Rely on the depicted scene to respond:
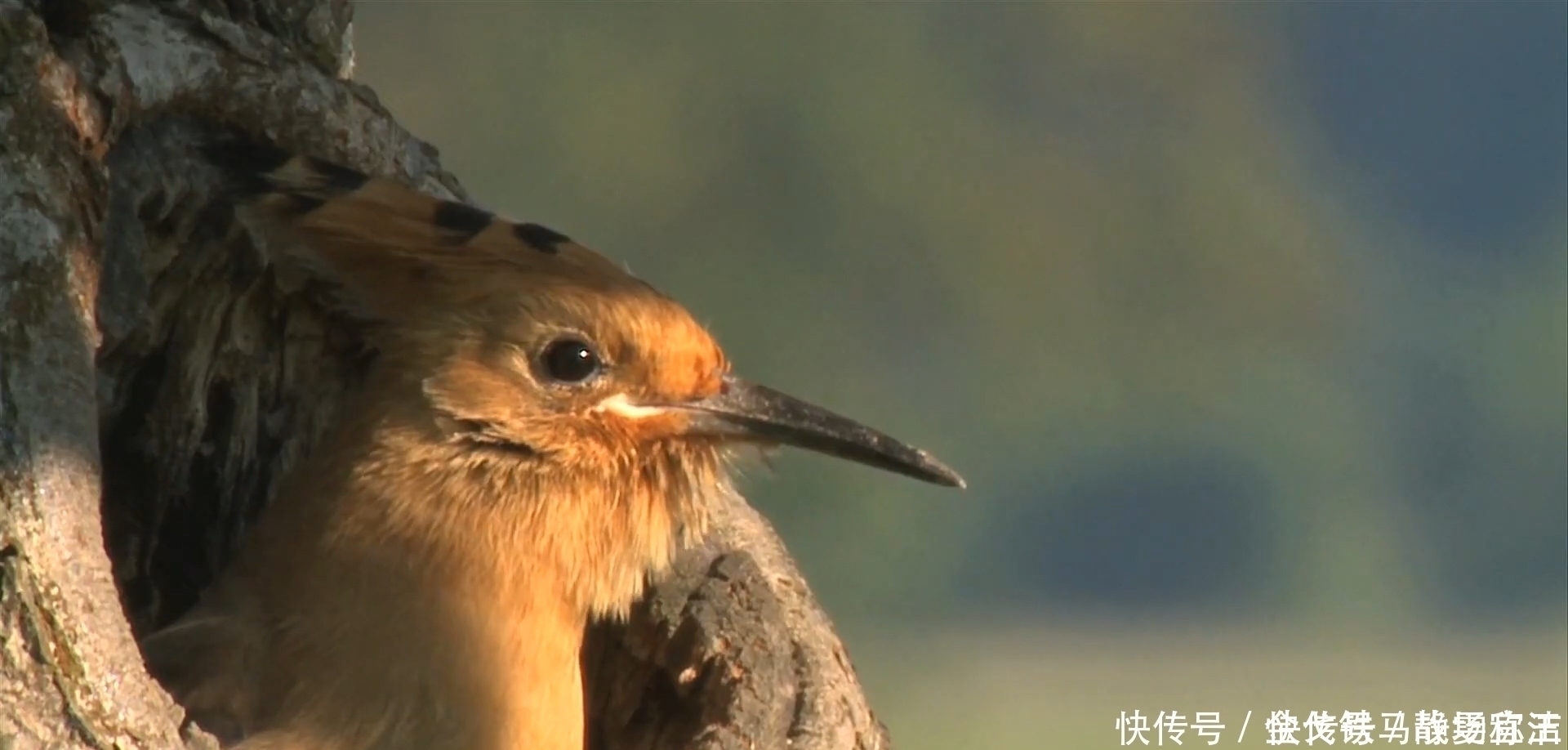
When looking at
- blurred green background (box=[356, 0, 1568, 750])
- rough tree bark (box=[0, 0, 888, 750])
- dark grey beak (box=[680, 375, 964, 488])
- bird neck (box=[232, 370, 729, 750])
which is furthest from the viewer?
blurred green background (box=[356, 0, 1568, 750])

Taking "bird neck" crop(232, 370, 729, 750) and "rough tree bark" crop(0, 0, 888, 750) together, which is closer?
"rough tree bark" crop(0, 0, 888, 750)

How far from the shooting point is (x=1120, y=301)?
4.07 metres

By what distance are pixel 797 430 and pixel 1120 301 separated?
242cm

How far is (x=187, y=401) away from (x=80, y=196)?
330 mm

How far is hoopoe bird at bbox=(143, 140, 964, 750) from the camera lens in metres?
1.58

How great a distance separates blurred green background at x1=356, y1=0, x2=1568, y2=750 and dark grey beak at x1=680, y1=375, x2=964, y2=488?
6.66 ft

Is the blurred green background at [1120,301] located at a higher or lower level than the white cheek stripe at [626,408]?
higher

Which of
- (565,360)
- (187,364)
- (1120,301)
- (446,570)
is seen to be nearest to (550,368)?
(565,360)

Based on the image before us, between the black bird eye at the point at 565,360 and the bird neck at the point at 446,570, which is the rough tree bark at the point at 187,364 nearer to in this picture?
the bird neck at the point at 446,570

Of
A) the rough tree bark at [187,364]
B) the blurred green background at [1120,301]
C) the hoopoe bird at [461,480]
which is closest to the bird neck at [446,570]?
the hoopoe bird at [461,480]

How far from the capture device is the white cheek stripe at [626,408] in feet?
5.50

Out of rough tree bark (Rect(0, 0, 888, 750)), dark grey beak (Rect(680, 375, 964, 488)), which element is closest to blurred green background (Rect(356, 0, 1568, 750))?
rough tree bark (Rect(0, 0, 888, 750))

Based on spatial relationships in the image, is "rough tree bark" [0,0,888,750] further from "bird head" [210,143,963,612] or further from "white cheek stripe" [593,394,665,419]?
"white cheek stripe" [593,394,665,419]

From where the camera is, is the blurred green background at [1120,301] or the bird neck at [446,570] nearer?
the bird neck at [446,570]
